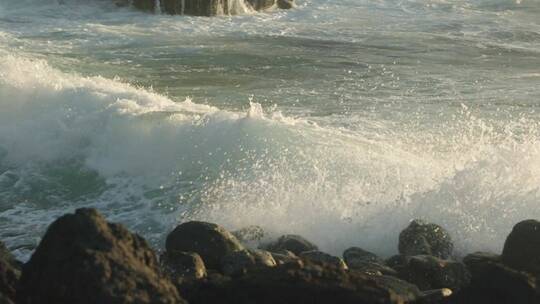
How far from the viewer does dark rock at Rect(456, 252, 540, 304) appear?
5.83 meters

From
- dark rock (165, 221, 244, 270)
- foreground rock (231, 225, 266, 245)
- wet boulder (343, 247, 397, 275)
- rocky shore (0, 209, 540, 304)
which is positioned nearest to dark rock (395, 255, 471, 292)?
rocky shore (0, 209, 540, 304)

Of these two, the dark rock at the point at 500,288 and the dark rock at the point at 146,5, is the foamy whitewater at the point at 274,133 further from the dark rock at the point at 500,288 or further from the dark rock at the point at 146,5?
the dark rock at the point at 146,5

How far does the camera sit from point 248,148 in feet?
36.0

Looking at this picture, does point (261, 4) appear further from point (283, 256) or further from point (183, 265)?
point (183, 265)

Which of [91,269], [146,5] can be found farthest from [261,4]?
[91,269]

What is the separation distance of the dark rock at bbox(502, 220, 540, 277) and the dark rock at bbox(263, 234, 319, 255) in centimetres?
170

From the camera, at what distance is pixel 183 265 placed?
6543 mm

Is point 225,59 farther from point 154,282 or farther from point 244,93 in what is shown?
point 154,282

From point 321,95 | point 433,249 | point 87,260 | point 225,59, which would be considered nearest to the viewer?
point 87,260

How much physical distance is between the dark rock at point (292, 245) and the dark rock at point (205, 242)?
2.54 ft

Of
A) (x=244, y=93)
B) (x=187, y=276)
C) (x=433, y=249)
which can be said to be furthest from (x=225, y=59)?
(x=187, y=276)

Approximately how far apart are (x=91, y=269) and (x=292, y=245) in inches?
130

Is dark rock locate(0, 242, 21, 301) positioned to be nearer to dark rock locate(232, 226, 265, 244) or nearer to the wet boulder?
the wet boulder

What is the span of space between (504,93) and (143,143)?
20.1ft
